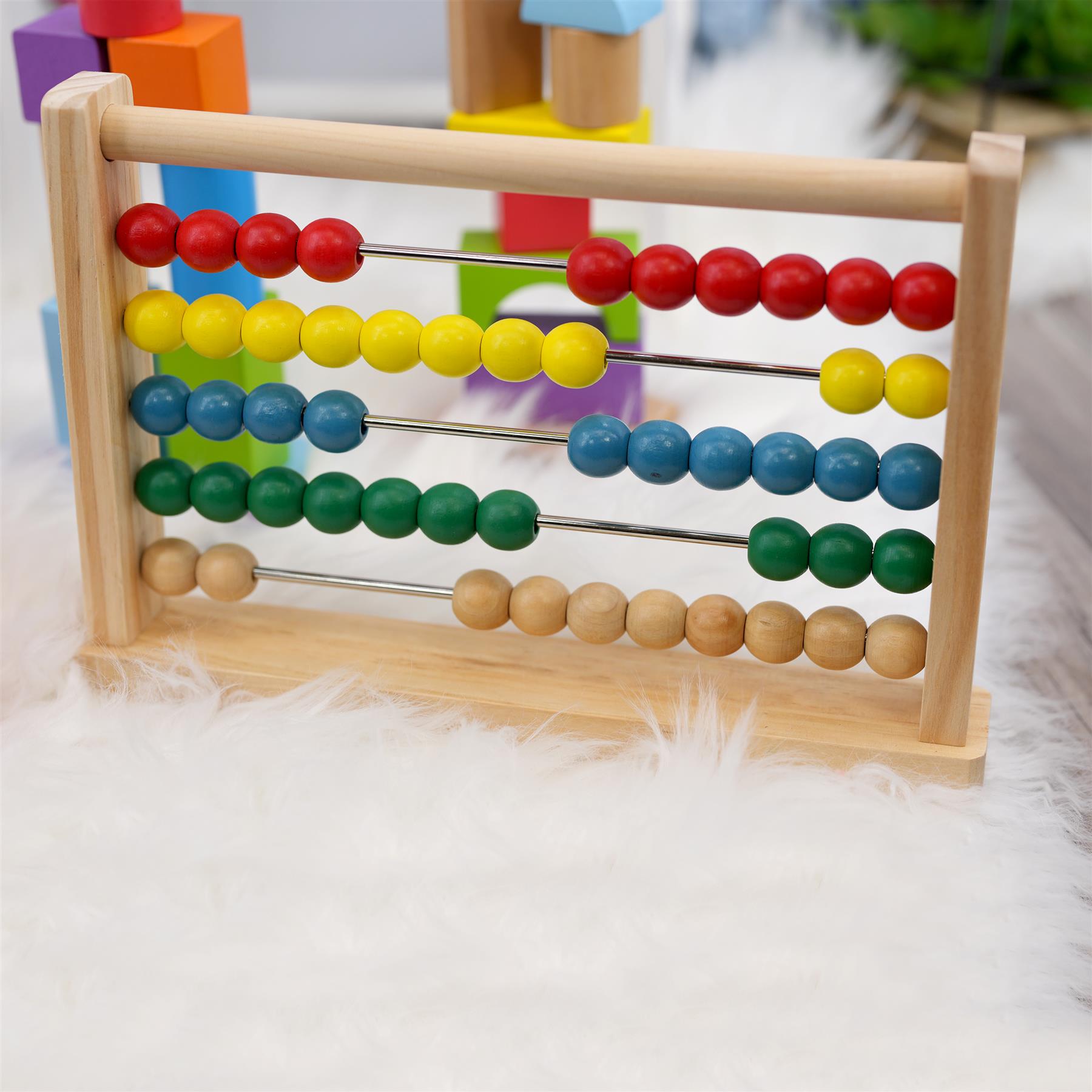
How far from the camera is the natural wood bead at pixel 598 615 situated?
1.03 meters

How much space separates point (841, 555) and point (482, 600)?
0.29 meters

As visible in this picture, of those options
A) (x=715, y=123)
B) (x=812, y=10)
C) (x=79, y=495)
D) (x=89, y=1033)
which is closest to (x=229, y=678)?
(x=79, y=495)

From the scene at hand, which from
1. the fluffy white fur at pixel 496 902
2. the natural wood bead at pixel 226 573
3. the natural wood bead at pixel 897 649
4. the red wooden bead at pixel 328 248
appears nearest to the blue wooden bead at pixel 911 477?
the natural wood bead at pixel 897 649

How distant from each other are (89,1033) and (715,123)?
1.85m

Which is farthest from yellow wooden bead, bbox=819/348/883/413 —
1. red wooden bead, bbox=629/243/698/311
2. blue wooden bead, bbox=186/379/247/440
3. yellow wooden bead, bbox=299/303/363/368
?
blue wooden bead, bbox=186/379/247/440

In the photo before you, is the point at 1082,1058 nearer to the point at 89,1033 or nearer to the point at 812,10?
the point at 89,1033

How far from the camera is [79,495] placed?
1027mm

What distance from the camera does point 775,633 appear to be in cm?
99

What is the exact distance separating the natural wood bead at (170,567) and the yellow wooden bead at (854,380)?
0.53 metres

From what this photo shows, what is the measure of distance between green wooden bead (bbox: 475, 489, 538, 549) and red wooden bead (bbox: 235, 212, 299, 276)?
0.79 ft

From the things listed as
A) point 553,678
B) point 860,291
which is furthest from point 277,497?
point 860,291

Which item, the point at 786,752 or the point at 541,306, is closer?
the point at 786,752

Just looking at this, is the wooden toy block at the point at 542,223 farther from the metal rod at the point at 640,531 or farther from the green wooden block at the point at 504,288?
the metal rod at the point at 640,531

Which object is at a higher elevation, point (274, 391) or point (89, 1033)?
point (274, 391)
